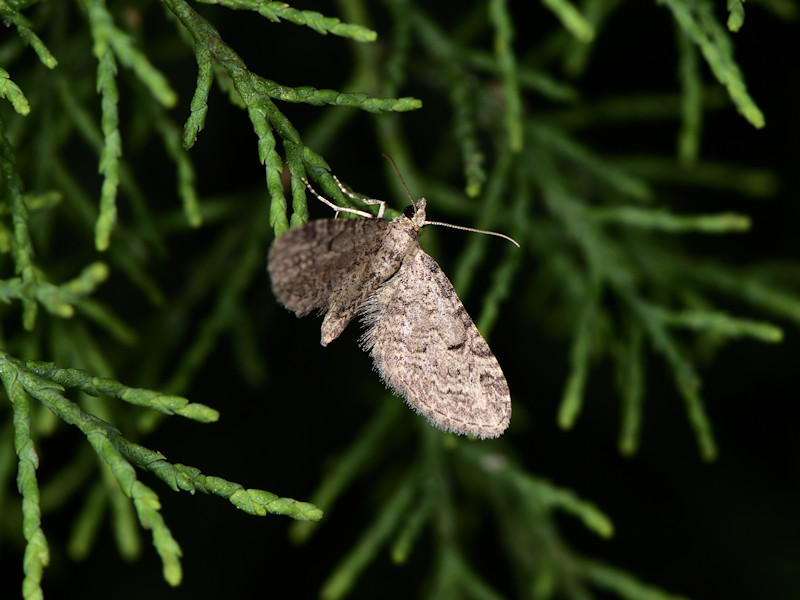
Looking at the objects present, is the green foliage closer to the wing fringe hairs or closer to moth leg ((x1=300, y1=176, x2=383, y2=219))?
moth leg ((x1=300, y1=176, x2=383, y2=219))

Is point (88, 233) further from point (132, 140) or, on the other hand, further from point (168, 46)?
point (168, 46)

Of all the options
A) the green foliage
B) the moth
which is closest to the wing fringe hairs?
the moth

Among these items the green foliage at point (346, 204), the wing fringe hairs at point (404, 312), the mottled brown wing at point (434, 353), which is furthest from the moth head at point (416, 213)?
the green foliage at point (346, 204)

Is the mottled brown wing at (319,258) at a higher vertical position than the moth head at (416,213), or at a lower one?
lower

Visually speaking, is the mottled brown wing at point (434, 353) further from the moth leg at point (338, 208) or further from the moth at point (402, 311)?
the moth leg at point (338, 208)

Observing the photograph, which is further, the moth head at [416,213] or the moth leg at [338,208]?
the moth head at [416,213]

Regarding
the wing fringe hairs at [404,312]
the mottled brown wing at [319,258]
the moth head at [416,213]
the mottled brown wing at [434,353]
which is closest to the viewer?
the mottled brown wing at [319,258]

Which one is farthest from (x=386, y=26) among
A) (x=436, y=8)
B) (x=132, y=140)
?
(x=132, y=140)

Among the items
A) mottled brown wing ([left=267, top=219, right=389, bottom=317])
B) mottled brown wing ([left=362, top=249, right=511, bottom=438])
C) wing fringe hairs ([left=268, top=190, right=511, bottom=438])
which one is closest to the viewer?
mottled brown wing ([left=267, top=219, right=389, bottom=317])

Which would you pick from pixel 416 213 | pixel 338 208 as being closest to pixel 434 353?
pixel 416 213
